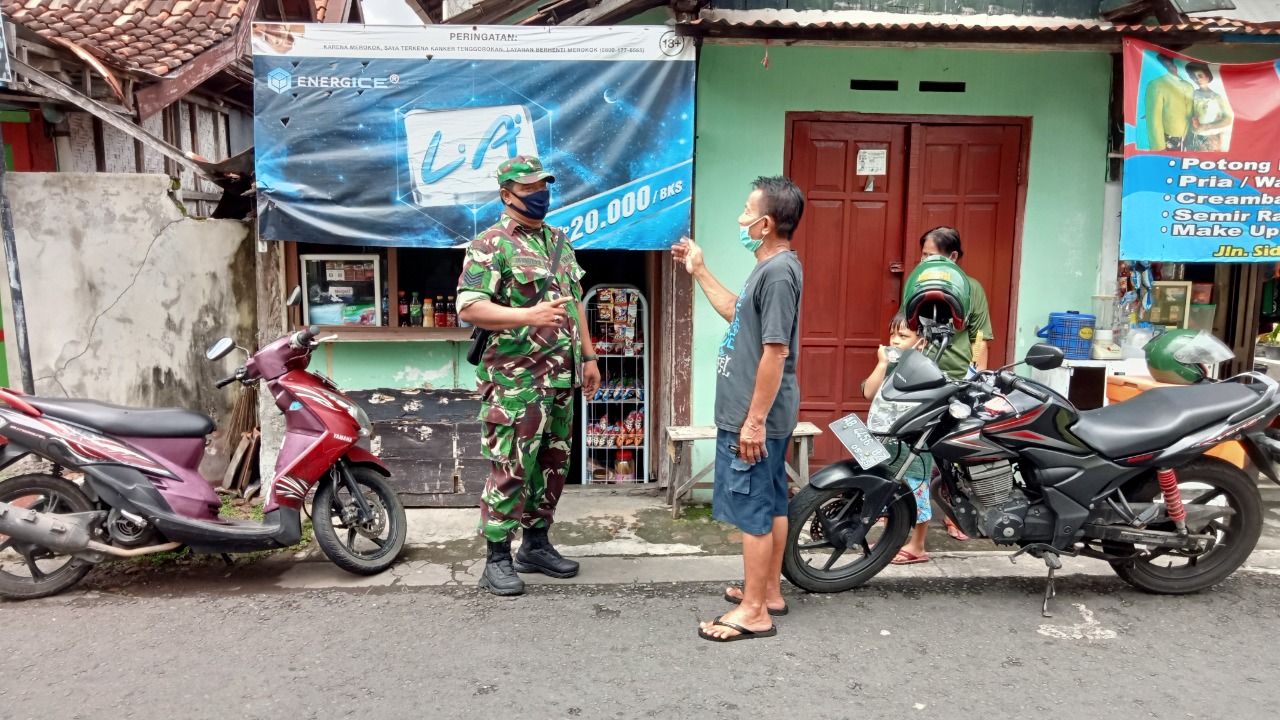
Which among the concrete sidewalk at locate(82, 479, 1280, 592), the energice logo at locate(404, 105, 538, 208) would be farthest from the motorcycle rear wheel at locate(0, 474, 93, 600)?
the energice logo at locate(404, 105, 538, 208)

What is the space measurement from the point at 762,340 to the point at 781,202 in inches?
21.9

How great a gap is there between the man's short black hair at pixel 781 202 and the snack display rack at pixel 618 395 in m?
2.49

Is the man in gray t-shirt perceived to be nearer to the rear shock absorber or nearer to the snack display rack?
the rear shock absorber

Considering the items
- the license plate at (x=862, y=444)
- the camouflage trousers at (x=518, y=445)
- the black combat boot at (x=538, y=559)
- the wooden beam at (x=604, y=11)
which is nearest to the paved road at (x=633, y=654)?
the black combat boot at (x=538, y=559)

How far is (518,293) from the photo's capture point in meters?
3.87

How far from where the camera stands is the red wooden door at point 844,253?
5516 mm

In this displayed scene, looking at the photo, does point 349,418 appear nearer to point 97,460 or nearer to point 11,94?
point 97,460

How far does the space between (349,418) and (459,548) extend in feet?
3.24

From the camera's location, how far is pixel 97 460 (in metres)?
3.77

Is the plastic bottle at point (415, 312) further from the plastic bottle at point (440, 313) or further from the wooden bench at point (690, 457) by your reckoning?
the wooden bench at point (690, 457)

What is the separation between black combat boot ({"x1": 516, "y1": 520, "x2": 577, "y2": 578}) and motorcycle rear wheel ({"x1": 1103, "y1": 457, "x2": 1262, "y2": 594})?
101 inches

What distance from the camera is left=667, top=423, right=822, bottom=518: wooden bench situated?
5078mm

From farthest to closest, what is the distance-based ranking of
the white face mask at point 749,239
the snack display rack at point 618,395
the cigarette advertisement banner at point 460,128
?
1. the snack display rack at point 618,395
2. the cigarette advertisement banner at point 460,128
3. the white face mask at point 749,239

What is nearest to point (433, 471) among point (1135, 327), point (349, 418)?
point (349, 418)
